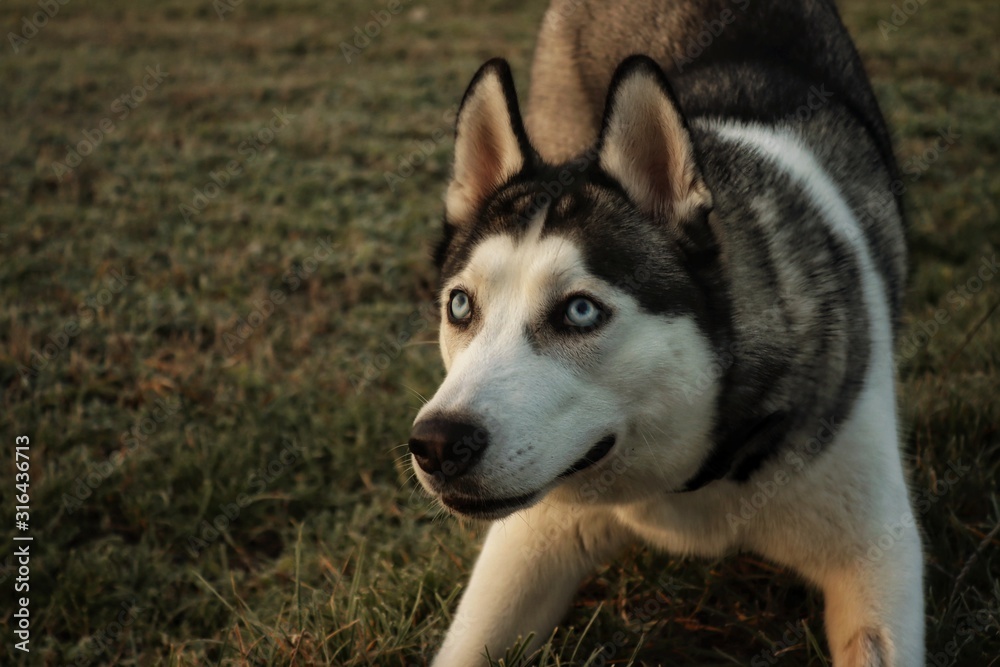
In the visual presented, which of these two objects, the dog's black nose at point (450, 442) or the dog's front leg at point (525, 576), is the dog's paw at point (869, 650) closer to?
the dog's front leg at point (525, 576)

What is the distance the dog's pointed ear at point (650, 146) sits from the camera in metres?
2.16

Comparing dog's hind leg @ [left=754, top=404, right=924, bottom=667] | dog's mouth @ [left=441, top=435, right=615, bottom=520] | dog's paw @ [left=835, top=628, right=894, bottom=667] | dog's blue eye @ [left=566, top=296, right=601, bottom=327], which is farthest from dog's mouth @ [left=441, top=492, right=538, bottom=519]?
dog's paw @ [left=835, top=628, right=894, bottom=667]

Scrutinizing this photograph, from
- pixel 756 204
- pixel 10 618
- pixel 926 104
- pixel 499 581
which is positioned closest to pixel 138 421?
pixel 10 618

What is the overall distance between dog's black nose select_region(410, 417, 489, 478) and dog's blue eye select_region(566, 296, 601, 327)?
37 centimetres

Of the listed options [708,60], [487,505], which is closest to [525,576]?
[487,505]

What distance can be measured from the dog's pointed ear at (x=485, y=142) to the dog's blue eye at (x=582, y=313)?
583 millimetres

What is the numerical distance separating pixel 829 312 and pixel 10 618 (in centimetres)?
280

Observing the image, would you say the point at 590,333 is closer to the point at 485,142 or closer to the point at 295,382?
the point at 485,142

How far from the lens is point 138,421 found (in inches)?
154

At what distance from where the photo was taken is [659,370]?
2082 millimetres

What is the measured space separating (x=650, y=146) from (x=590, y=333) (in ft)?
1.77

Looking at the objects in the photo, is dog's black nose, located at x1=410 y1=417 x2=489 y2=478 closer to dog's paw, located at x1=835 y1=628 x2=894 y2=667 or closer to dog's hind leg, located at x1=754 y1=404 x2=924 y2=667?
dog's hind leg, located at x1=754 y1=404 x2=924 y2=667

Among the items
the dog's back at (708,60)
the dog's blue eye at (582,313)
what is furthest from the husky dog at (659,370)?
the dog's back at (708,60)

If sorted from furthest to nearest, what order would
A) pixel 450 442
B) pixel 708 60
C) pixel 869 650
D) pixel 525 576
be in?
pixel 708 60, pixel 525 576, pixel 869 650, pixel 450 442
